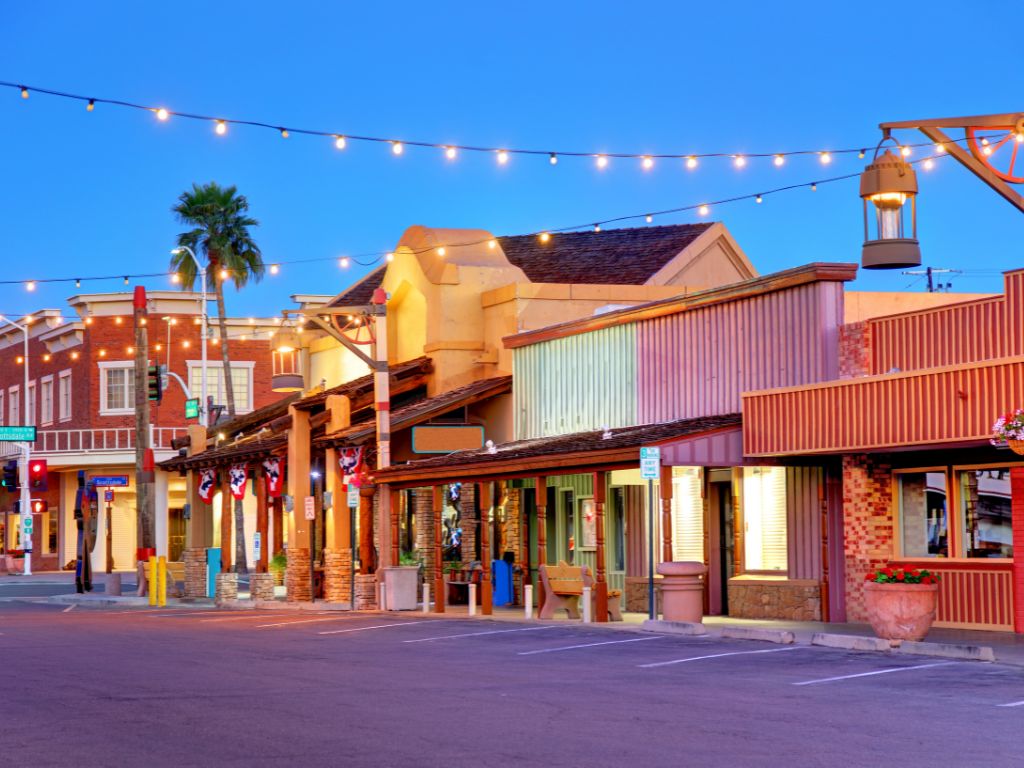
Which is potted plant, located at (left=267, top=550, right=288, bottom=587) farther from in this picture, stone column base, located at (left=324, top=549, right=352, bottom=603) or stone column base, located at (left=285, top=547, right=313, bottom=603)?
stone column base, located at (left=324, top=549, right=352, bottom=603)

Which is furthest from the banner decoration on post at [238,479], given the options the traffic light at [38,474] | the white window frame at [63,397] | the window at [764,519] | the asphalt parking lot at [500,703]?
the white window frame at [63,397]

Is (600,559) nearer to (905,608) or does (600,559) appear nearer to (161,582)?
(905,608)

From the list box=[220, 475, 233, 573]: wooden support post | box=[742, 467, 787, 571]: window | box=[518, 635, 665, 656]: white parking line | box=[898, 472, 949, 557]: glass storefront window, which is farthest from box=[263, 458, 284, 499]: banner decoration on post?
box=[898, 472, 949, 557]: glass storefront window

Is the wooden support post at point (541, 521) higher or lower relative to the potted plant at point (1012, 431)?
lower

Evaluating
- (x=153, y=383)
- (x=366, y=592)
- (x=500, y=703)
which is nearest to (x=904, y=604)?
(x=500, y=703)

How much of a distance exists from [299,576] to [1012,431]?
836 inches

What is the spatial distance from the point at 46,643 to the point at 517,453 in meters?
9.78

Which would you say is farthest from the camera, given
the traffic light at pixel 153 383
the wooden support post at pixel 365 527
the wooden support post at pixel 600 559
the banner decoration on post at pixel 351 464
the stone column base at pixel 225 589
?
the traffic light at pixel 153 383

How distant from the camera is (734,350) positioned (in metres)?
29.0

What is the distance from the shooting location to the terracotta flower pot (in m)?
21.0

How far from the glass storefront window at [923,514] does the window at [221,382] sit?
48744mm

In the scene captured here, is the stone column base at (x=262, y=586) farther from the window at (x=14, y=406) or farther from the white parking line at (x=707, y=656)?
the window at (x=14, y=406)

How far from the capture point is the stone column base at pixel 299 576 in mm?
38812

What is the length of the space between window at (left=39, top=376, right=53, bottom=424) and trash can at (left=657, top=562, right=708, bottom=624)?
54.1m
